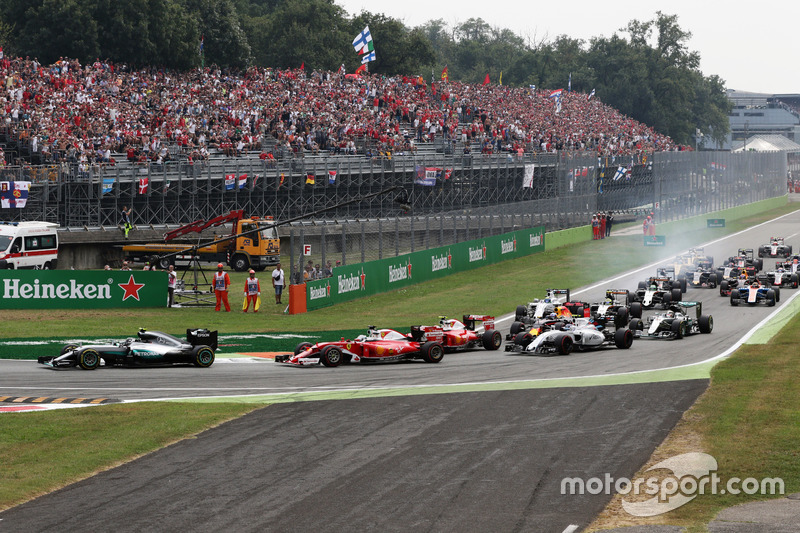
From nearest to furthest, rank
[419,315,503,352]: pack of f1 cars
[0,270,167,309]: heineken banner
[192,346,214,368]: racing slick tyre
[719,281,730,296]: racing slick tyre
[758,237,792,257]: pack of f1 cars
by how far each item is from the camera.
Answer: [192,346,214,368]: racing slick tyre, [419,315,503,352]: pack of f1 cars, [0,270,167,309]: heineken banner, [719,281,730,296]: racing slick tyre, [758,237,792,257]: pack of f1 cars

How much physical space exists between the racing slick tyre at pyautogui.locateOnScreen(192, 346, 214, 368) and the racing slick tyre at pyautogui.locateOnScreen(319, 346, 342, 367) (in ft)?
8.64

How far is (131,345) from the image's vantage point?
23.6 metres

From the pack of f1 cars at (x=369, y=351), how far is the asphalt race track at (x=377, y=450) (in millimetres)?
333

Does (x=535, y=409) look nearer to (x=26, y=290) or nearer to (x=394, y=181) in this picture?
(x=26, y=290)

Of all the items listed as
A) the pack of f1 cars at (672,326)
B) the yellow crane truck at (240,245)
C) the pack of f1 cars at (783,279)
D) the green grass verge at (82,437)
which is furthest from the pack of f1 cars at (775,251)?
the green grass verge at (82,437)

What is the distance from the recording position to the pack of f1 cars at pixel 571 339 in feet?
85.3

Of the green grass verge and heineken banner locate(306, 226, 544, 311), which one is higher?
heineken banner locate(306, 226, 544, 311)

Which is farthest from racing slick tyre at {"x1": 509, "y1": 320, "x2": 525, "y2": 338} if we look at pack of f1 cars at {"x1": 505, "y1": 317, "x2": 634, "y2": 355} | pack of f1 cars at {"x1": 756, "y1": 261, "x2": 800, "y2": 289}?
pack of f1 cars at {"x1": 756, "y1": 261, "x2": 800, "y2": 289}

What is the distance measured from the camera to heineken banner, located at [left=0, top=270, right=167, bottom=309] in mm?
33781

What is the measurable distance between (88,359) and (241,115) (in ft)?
119

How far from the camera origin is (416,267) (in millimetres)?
43531

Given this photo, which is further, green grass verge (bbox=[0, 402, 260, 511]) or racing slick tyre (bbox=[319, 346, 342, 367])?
racing slick tyre (bbox=[319, 346, 342, 367])
